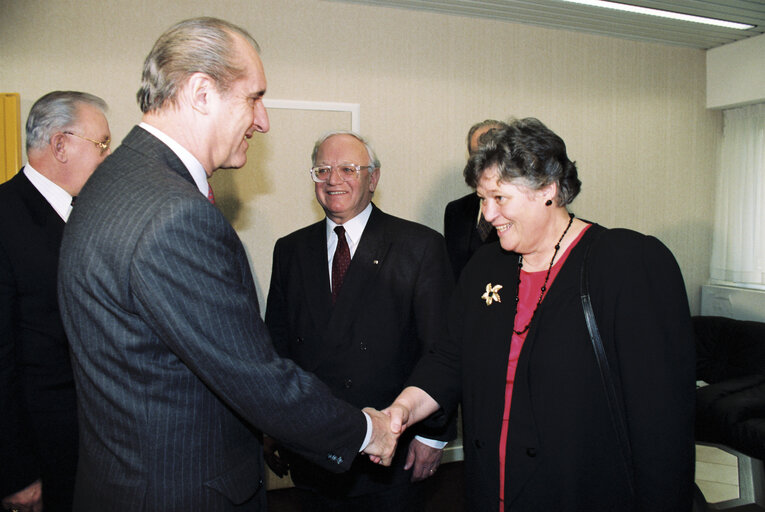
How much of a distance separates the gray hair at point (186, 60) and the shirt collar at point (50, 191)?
101 centimetres

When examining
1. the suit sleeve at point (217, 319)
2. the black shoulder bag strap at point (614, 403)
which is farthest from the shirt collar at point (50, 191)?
the black shoulder bag strap at point (614, 403)

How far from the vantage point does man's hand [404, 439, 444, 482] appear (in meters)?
2.12

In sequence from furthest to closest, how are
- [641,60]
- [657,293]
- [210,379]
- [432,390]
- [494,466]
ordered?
[641,60], [432,390], [494,466], [657,293], [210,379]

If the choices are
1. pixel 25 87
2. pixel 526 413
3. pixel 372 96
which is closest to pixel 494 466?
pixel 526 413

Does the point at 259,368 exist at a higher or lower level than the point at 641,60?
lower

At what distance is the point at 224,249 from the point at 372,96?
310cm

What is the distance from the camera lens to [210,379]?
116 cm

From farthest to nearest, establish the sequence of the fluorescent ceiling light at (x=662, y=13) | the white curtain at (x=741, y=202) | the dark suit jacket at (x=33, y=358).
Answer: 1. the white curtain at (x=741, y=202)
2. the fluorescent ceiling light at (x=662, y=13)
3. the dark suit jacket at (x=33, y=358)

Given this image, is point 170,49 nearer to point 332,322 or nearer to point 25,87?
point 332,322

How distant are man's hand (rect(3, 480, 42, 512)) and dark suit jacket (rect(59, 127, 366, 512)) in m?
0.76

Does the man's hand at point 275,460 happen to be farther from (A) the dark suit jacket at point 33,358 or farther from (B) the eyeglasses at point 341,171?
(B) the eyeglasses at point 341,171

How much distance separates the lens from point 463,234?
3326 mm

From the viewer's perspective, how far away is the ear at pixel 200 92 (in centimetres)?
129

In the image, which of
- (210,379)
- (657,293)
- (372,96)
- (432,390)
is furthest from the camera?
(372,96)
